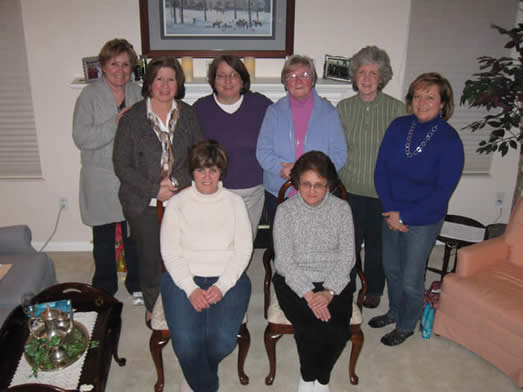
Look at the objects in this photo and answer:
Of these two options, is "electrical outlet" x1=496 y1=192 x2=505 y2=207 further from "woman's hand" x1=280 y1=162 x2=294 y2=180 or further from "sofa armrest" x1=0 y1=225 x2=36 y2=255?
"sofa armrest" x1=0 y1=225 x2=36 y2=255

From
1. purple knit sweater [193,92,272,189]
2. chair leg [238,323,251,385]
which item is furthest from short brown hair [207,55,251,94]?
chair leg [238,323,251,385]

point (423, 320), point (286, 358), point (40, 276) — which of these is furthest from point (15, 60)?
point (423, 320)

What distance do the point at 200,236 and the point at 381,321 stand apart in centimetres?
141

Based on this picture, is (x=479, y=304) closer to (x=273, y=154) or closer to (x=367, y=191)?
(x=367, y=191)

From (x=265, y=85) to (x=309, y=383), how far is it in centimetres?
213

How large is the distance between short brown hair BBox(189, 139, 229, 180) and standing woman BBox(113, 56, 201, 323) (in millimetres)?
278

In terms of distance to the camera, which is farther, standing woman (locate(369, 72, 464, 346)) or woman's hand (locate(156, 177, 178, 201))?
woman's hand (locate(156, 177, 178, 201))

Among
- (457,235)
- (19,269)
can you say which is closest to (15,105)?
(19,269)

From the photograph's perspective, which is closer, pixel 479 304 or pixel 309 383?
pixel 309 383

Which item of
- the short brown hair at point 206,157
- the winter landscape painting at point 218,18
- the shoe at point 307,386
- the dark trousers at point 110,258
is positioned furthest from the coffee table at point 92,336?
the winter landscape painting at point 218,18

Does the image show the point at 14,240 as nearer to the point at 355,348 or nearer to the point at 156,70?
the point at 156,70

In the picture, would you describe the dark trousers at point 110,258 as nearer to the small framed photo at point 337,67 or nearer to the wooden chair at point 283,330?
the wooden chair at point 283,330

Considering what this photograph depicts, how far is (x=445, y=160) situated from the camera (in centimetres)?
235

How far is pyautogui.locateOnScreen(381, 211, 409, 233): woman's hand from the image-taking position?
2529 millimetres
